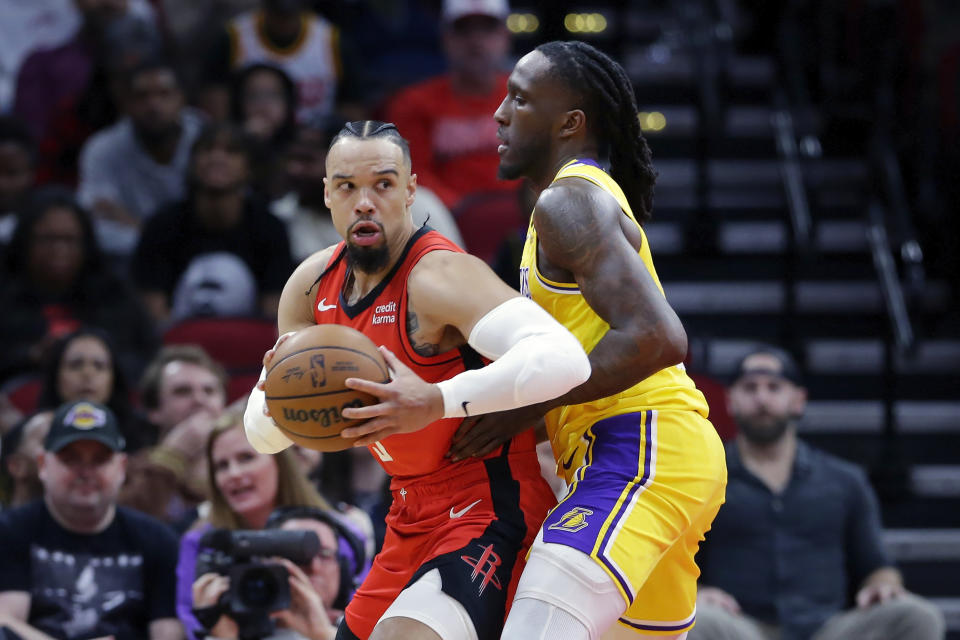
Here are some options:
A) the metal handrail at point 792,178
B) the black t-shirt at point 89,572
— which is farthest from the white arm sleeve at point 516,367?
the metal handrail at point 792,178

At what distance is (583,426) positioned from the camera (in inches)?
147

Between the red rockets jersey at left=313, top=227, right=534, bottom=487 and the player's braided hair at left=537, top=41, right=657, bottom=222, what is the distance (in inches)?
23.3

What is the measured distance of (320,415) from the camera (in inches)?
130

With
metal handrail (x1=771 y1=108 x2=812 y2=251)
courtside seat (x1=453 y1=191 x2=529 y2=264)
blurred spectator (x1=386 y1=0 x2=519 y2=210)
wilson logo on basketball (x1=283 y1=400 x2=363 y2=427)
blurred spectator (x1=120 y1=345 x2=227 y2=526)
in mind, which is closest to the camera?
wilson logo on basketball (x1=283 y1=400 x2=363 y2=427)

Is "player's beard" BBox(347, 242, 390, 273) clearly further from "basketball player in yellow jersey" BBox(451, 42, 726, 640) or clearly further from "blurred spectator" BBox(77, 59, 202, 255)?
"blurred spectator" BBox(77, 59, 202, 255)

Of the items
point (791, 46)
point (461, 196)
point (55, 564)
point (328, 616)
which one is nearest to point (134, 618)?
point (55, 564)

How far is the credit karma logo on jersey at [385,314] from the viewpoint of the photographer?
A: 3.62 m

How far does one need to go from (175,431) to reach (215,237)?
5.82 feet

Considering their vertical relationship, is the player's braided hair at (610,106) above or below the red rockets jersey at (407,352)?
above

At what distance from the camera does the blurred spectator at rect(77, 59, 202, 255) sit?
846cm

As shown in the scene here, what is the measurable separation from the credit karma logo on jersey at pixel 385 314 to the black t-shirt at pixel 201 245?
13.6 ft

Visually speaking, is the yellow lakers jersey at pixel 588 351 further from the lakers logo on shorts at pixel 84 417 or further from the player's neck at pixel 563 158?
the lakers logo on shorts at pixel 84 417

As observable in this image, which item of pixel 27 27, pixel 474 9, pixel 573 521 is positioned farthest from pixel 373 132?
pixel 27 27

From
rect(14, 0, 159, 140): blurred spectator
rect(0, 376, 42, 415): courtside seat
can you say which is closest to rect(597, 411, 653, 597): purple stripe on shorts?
rect(0, 376, 42, 415): courtside seat
